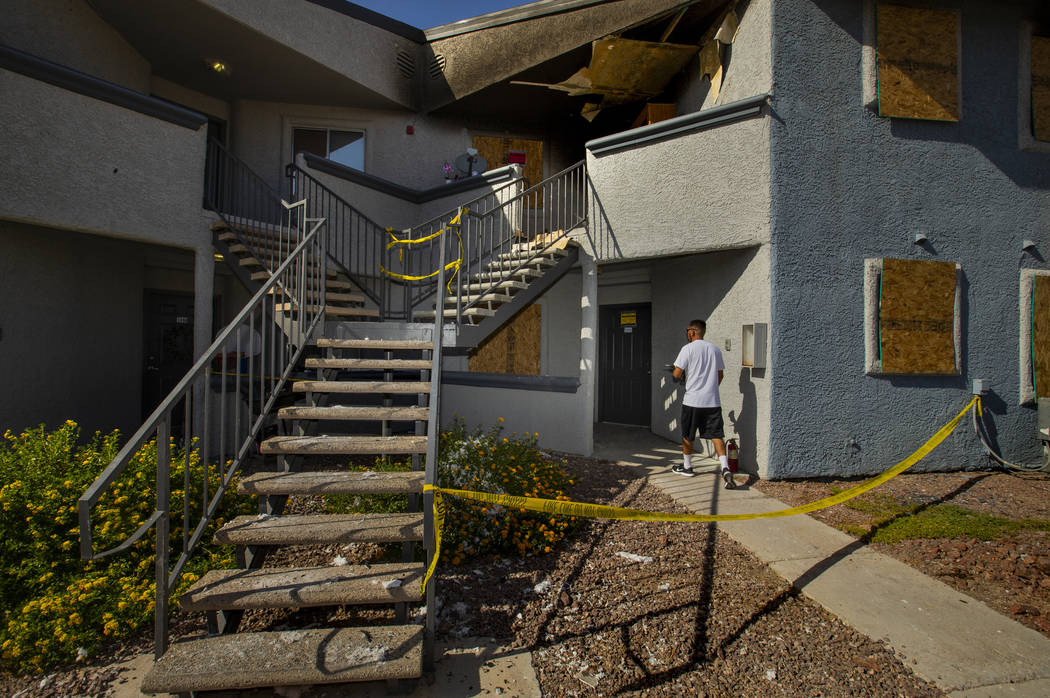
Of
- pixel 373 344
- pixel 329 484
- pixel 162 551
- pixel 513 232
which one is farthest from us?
pixel 513 232

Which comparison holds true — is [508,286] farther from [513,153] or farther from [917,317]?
[513,153]

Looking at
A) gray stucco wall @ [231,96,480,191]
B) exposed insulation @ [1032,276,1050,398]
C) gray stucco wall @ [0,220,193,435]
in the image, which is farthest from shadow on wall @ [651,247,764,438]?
gray stucco wall @ [0,220,193,435]

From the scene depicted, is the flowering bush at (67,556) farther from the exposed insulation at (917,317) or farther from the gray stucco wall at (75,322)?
the exposed insulation at (917,317)

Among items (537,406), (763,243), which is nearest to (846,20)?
(763,243)

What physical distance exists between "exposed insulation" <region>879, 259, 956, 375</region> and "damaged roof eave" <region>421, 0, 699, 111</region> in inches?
178

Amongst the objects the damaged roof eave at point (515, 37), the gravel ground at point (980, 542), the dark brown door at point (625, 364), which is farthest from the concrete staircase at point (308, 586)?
the damaged roof eave at point (515, 37)

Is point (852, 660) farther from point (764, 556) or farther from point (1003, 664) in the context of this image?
point (764, 556)

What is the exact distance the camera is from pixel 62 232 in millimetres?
6730

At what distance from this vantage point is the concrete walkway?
8.17 feet

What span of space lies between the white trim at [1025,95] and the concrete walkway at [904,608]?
5.59 m

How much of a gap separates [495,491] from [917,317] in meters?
5.33

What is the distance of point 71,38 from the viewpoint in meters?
7.24

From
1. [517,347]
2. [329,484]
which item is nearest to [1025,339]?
[517,347]

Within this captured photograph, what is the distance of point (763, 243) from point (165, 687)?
6.15m
